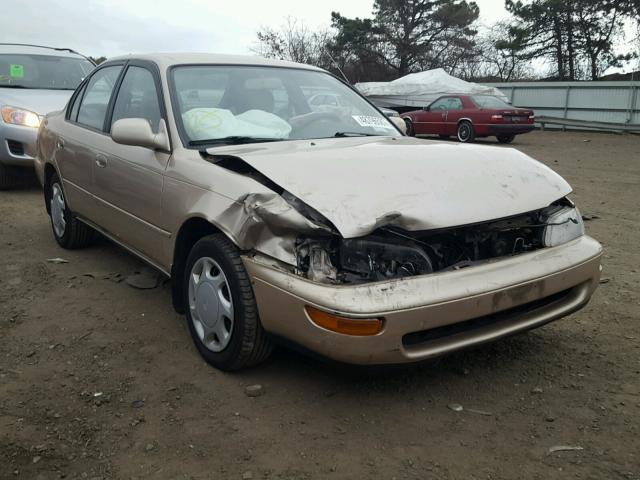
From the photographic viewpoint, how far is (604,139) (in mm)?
18469

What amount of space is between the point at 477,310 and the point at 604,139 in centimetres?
1830

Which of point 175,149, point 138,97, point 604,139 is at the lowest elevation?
point 604,139

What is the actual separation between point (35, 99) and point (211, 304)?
19.7 feet

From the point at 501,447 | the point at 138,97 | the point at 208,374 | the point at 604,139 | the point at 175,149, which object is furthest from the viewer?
the point at 604,139

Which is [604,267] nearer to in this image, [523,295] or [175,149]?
[523,295]

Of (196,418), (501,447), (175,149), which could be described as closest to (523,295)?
(501,447)

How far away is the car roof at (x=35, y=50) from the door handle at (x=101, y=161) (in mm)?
5458

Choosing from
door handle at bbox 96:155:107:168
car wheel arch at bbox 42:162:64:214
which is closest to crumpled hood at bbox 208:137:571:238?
door handle at bbox 96:155:107:168

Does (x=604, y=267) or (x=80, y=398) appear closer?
(x=80, y=398)

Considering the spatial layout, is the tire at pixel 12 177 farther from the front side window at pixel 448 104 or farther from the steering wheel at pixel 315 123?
the front side window at pixel 448 104

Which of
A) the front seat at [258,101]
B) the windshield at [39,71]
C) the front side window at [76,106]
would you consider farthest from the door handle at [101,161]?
the windshield at [39,71]

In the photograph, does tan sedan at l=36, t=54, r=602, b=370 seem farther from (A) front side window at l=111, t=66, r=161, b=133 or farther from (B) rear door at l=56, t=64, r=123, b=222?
(B) rear door at l=56, t=64, r=123, b=222

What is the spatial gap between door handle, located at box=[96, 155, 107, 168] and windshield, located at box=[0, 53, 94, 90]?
489 cm

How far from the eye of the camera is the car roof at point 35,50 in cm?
838
